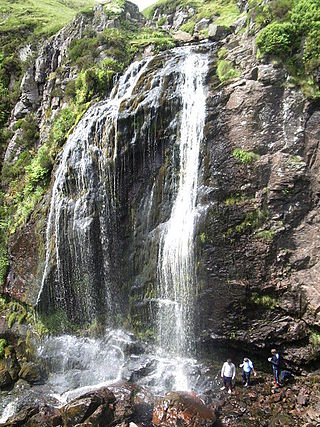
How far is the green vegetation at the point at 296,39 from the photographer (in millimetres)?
12781

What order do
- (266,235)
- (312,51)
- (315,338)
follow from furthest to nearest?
(312,51) → (266,235) → (315,338)

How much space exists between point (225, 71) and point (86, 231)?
9677mm

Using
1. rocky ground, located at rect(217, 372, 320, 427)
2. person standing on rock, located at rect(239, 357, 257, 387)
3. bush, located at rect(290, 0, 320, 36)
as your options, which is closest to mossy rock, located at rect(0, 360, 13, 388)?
rocky ground, located at rect(217, 372, 320, 427)

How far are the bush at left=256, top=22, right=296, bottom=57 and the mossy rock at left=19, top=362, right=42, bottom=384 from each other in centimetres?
1650

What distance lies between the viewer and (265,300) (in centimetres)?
1214

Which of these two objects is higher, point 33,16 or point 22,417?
point 33,16

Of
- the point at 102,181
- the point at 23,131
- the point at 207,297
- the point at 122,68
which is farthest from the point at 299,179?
the point at 23,131

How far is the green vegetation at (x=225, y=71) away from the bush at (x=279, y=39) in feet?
5.16

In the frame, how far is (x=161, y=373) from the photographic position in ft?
42.1

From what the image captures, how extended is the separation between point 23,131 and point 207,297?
58.7 ft

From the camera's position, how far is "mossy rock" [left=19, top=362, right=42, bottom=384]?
14.0 meters

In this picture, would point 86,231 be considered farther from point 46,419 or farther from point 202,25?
point 202,25

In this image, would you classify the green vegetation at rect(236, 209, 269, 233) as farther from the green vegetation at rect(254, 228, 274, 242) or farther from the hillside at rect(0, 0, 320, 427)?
the green vegetation at rect(254, 228, 274, 242)

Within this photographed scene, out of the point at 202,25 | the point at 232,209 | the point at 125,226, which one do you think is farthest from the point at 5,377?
the point at 202,25
